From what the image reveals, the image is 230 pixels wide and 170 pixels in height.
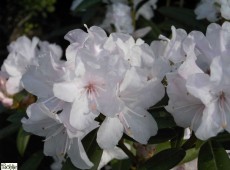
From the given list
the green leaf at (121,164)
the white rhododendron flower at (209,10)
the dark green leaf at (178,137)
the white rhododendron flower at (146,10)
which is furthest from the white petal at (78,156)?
the white rhododendron flower at (146,10)

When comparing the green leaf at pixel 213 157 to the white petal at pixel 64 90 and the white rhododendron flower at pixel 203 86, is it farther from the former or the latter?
the white petal at pixel 64 90

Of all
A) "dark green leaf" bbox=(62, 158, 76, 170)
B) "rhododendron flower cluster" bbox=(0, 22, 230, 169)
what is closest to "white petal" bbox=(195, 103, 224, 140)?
"rhododendron flower cluster" bbox=(0, 22, 230, 169)

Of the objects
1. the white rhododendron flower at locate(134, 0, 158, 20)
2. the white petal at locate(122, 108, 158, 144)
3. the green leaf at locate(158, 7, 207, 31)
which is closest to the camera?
the white petal at locate(122, 108, 158, 144)

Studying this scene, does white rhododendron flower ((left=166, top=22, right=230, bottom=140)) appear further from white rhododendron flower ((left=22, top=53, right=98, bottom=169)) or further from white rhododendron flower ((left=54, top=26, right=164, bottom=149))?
white rhododendron flower ((left=22, top=53, right=98, bottom=169))

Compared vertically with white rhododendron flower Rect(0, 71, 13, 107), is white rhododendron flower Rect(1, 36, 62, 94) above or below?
above

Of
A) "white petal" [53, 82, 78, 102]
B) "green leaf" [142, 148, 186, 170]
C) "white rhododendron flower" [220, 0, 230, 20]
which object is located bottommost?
"green leaf" [142, 148, 186, 170]

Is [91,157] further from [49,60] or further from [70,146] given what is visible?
[49,60]

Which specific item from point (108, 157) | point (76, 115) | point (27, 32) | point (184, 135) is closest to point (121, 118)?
point (76, 115)
